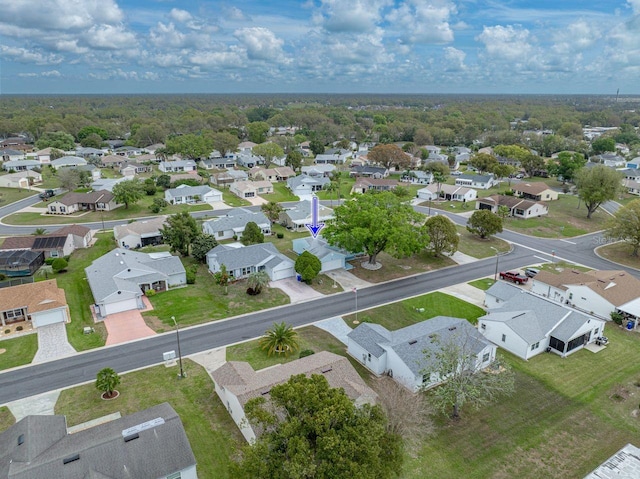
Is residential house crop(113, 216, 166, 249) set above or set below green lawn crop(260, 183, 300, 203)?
above

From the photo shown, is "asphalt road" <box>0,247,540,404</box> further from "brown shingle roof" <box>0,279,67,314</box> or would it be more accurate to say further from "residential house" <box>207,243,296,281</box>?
"brown shingle roof" <box>0,279,67,314</box>

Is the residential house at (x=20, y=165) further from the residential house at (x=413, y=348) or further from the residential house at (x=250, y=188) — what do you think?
the residential house at (x=413, y=348)

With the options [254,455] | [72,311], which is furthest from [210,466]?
[72,311]

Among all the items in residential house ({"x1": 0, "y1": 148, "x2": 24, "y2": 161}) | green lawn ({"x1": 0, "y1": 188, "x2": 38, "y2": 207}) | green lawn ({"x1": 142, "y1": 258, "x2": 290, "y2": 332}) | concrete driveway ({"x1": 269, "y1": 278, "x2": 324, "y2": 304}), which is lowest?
concrete driveway ({"x1": 269, "y1": 278, "x2": 324, "y2": 304})

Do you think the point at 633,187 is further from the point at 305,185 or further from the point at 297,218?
the point at 297,218

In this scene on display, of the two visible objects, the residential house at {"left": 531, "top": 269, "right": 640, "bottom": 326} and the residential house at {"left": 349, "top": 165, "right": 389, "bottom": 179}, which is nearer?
the residential house at {"left": 531, "top": 269, "right": 640, "bottom": 326}

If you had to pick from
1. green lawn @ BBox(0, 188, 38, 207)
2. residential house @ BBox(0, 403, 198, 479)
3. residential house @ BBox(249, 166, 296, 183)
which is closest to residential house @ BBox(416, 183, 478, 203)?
residential house @ BBox(249, 166, 296, 183)

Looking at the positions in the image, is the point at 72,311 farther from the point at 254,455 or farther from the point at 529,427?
the point at 529,427
